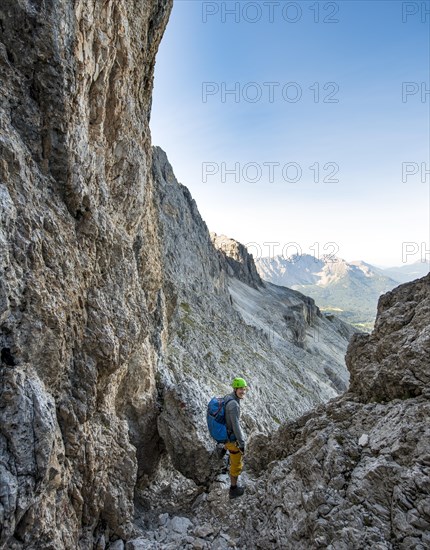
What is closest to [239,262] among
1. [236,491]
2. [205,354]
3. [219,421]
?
[205,354]

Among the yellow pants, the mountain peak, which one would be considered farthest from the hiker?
the mountain peak

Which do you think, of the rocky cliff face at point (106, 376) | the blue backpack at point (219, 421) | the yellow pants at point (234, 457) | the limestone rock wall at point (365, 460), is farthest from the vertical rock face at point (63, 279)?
the limestone rock wall at point (365, 460)

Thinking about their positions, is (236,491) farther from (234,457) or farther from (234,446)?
(234,446)

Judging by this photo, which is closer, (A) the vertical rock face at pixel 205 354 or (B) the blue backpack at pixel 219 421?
(B) the blue backpack at pixel 219 421

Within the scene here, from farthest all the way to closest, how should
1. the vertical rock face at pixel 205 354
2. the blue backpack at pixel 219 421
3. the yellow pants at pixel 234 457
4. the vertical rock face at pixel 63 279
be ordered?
the vertical rock face at pixel 205 354 < the blue backpack at pixel 219 421 < the yellow pants at pixel 234 457 < the vertical rock face at pixel 63 279

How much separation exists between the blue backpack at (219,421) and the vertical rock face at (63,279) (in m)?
2.96

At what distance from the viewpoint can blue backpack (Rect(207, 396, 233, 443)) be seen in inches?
481

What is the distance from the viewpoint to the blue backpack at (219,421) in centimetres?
1223

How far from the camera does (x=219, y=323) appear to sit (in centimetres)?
5553

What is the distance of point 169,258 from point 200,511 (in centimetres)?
4457

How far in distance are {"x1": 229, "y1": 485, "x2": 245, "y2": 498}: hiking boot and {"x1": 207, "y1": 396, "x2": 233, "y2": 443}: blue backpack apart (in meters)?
1.56

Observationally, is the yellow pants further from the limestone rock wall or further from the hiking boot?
the limestone rock wall

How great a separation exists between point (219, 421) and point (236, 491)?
2.33m

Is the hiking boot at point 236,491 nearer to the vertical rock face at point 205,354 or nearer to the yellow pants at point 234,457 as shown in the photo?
the yellow pants at point 234,457
